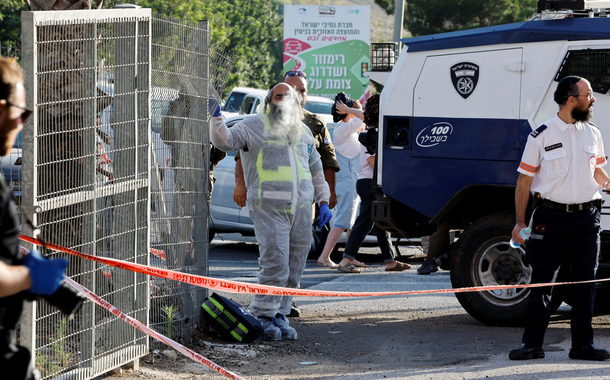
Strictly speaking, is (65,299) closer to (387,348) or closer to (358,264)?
(387,348)

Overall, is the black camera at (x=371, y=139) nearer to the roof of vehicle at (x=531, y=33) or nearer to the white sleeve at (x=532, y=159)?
the roof of vehicle at (x=531, y=33)

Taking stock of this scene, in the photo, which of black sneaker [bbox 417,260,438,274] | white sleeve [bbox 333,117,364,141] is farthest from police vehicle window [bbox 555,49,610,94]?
black sneaker [bbox 417,260,438,274]

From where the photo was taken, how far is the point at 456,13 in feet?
123

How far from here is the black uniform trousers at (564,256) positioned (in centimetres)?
507

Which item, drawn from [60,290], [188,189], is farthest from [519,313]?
[60,290]

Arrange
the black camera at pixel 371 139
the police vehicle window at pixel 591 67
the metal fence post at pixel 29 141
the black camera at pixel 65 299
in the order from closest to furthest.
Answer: the black camera at pixel 65 299 → the metal fence post at pixel 29 141 → the police vehicle window at pixel 591 67 → the black camera at pixel 371 139

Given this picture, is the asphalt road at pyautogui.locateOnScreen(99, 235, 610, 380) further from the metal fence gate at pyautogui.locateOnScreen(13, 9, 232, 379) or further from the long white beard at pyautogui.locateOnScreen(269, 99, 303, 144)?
the long white beard at pyautogui.locateOnScreen(269, 99, 303, 144)

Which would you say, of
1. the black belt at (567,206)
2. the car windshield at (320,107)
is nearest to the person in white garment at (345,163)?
the black belt at (567,206)

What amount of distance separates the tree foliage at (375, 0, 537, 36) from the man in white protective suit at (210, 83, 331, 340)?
105ft

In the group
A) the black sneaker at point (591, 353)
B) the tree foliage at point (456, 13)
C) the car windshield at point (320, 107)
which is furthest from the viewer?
the tree foliage at point (456, 13)

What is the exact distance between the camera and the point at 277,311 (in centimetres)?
606

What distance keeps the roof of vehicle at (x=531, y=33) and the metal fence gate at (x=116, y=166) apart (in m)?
1.85

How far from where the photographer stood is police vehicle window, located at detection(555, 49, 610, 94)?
19.8ft

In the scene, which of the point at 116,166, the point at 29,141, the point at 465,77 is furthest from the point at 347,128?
the point at 29,141
